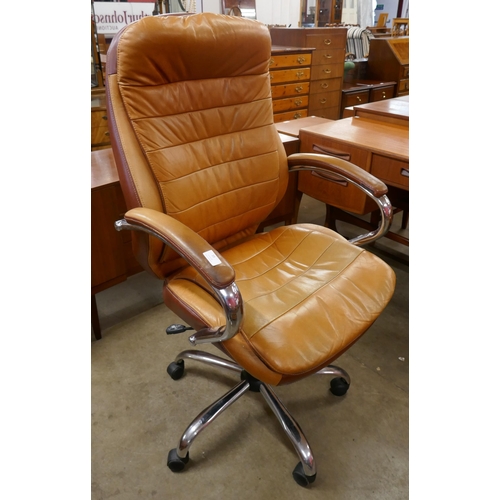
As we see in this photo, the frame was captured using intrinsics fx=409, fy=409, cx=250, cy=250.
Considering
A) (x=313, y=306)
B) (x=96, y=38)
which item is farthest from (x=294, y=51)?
(x=313, y=306)

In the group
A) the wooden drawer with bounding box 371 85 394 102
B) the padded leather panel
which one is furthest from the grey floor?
the wooden drawer with bounding box 371 85 394 102

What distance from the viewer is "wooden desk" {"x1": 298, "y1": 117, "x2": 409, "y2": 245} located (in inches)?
61.6

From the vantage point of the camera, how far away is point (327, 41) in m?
3.41

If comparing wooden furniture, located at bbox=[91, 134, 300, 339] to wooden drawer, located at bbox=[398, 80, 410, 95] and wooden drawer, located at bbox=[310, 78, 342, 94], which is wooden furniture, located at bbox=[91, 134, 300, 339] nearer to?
wooden drawer, located at bbox=[310, 78, 342, 94]

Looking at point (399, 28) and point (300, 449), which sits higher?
point (399, 28)

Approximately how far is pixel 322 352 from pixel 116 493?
28.1 inches

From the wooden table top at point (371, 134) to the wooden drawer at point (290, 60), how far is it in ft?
4.45

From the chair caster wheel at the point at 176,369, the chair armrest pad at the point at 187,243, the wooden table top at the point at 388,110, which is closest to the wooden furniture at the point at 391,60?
the wooden table top at the point at 388,110

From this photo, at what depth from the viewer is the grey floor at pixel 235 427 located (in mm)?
1144

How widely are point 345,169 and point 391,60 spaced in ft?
10.8

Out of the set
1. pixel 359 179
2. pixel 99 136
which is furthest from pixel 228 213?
pixel 99 136

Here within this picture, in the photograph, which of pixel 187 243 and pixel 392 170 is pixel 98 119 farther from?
pixel 187 243

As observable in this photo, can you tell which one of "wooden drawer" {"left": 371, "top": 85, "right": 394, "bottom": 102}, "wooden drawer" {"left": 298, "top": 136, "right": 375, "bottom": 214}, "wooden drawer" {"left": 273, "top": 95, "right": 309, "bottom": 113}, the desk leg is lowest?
the desk leg

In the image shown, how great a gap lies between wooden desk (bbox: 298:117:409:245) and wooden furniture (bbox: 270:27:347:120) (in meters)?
1.66
